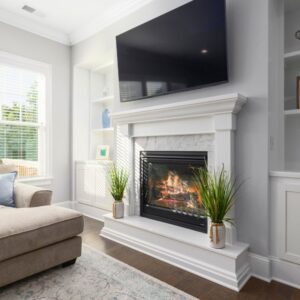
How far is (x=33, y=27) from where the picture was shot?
136 inches

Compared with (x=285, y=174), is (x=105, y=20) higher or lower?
higher

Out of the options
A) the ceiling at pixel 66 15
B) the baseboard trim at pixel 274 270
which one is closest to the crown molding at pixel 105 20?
the ceiling at pixel 66 15

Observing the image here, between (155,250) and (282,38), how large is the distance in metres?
2.24

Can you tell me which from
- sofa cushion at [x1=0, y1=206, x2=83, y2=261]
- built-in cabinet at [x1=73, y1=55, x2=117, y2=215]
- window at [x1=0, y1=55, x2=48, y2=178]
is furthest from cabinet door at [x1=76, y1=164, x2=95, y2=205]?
sofa cushion at [x1=0, y1=206, x2=83, y2=261]

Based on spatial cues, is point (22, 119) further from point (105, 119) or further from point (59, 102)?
point (105, 119)

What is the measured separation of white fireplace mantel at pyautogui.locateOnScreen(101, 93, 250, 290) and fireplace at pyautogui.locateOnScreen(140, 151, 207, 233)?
93mm

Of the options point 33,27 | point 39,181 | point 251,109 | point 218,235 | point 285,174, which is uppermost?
point 33,27

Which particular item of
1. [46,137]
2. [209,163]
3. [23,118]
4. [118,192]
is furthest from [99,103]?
[209,163]

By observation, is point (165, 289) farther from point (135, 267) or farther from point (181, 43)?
point (181, 43)

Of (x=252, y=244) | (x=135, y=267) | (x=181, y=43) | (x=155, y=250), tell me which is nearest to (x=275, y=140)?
(x=252, y=244)

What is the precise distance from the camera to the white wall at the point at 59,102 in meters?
3.56

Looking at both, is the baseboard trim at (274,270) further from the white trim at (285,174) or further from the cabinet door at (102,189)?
the cabinet door at (102,189)

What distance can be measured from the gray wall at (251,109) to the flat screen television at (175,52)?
134mm

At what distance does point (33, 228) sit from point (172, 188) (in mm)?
1382
